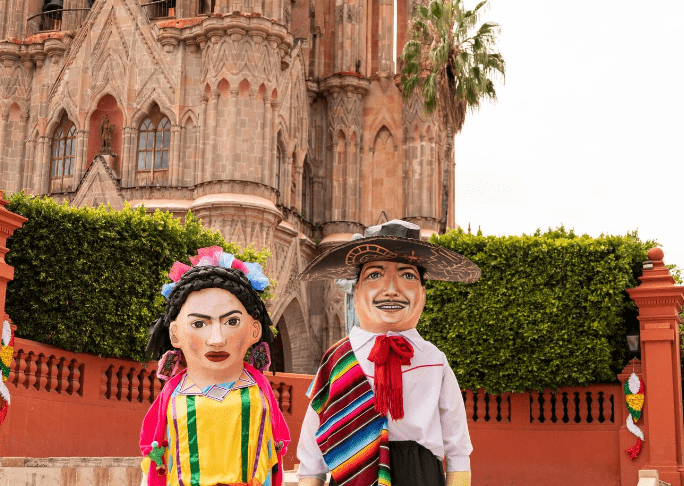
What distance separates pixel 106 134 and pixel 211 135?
3.85 meters

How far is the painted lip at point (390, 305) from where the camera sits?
19.7ft

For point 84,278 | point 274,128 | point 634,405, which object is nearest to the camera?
point 84,278

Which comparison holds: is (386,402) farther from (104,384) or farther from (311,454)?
(104,384)

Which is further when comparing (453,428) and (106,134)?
(106,134)

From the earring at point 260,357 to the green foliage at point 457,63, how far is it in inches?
937

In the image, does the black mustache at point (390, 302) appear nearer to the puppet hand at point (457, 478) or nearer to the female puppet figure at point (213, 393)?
the female puppet figure at point (213, 393)

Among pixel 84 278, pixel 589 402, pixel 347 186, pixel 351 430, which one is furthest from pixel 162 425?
pixel 347 186

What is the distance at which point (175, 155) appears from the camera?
97.4 feet

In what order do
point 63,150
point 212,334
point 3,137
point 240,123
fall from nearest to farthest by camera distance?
point 212,334 → point 240,123 → point 63,150 → point 3,137

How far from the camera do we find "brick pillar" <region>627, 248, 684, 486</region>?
1686 cm

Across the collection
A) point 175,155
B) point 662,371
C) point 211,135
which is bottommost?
point 662,371

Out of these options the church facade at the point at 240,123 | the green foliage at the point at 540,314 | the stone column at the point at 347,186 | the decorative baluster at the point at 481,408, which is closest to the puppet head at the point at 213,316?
the green foliage at the point at 540,314

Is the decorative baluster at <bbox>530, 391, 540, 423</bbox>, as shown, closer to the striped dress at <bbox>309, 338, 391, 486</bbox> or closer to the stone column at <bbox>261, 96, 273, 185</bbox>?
the stone column at <bbox>261, 96, 273, 185</bbox>

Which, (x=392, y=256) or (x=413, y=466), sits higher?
(x=392, y=256)
